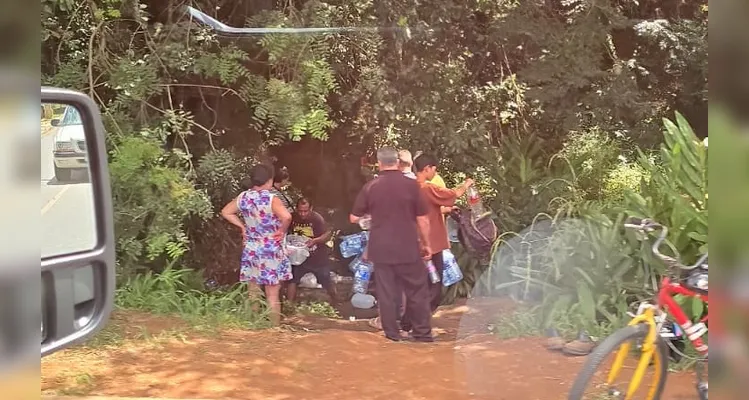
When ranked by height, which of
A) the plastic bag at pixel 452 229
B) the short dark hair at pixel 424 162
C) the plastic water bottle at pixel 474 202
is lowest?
the plastic bag at pixel 452 229

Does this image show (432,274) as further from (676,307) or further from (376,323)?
(676,307)

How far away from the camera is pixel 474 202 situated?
4.77 m

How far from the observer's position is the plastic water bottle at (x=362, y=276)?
4641 millimetres

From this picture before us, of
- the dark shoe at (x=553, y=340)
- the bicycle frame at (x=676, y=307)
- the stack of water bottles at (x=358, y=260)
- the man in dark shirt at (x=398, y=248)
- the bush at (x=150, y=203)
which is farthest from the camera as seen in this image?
the stack of water bottles at (x=358, y=260)

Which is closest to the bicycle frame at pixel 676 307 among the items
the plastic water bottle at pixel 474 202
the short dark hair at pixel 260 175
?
the plastic water bottle at pixel 474 202

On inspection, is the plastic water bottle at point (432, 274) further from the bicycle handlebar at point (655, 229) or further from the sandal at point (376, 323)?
the bicycle handlebar at point (655, 229)

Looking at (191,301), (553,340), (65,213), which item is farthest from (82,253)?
(191,301)

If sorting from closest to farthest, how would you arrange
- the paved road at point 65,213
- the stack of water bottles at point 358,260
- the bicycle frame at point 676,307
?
the paved road at point 65,213
the bicycle frame at point 676,307
the stack of water bottles at point 358,260

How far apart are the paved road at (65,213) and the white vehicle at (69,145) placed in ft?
0.08

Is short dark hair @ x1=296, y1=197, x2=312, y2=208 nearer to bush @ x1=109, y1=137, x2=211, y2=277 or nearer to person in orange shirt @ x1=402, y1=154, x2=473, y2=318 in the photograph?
bush @ x1=109, y1=137, x2=211, y2=277

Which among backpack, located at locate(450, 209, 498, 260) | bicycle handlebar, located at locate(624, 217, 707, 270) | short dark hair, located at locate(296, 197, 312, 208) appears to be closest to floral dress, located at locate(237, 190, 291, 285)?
short dark hair, located at locate(296, 197, 312, 208)

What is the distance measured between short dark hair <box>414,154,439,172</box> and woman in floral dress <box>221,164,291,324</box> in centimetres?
85
